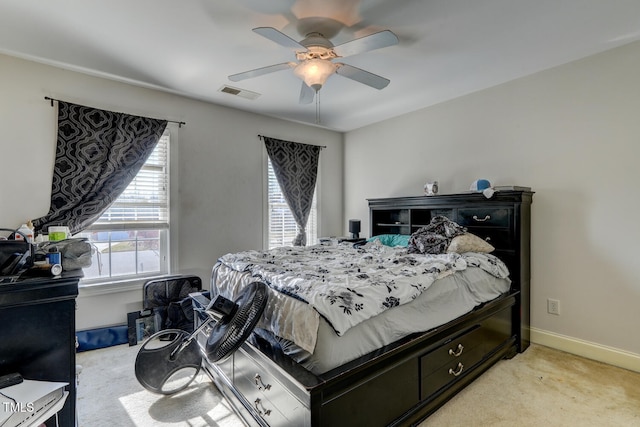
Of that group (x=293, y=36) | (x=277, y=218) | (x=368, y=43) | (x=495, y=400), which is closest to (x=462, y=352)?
(x=495, y=400)

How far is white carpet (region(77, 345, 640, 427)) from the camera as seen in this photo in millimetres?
1893

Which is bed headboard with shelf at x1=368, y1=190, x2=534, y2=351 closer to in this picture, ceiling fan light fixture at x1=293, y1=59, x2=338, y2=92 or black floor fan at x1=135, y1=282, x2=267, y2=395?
ceiling fan light fixture at x1=293, y1=59, x2=338, y2=92

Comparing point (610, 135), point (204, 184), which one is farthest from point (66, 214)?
point (610, 135)

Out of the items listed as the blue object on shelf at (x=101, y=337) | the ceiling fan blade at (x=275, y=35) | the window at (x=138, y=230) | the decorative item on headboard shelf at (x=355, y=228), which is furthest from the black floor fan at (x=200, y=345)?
the decorative item on headboard shelf at (x=355, y=228)

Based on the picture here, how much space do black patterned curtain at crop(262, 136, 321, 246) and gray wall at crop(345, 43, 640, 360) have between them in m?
2.10

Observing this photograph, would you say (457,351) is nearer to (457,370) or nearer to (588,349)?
(457,370)

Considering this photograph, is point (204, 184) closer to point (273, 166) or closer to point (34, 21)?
point (273, 166)

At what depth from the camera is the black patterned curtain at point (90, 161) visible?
290 cm

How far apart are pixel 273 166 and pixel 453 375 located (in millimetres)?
3341

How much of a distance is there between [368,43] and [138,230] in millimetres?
3042

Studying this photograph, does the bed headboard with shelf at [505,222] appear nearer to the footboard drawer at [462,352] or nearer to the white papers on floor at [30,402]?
the footboard drawer at [462,352]

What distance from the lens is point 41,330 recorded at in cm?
147

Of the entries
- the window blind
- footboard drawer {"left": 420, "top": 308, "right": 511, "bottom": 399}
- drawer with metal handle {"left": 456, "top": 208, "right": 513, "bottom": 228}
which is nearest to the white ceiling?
the window blind

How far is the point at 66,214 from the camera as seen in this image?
9.56ft
